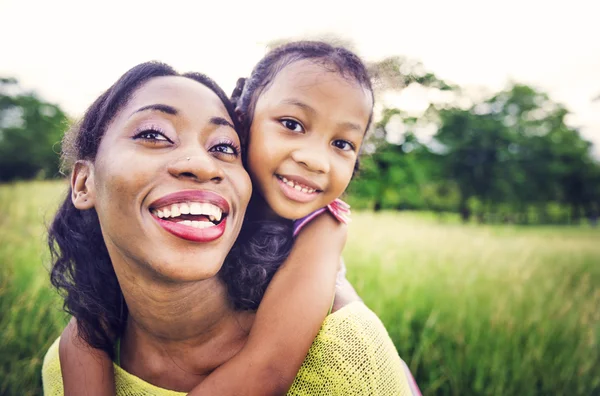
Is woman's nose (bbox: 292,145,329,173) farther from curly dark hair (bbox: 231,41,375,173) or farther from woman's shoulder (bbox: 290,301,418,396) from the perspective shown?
woman's shoulder (bbox: 290,301,418,396)

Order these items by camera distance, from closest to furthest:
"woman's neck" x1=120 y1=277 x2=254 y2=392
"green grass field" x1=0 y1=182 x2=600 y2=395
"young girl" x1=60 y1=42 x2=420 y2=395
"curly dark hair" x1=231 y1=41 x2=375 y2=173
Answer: "young girl" x1=60 y1=42 x2=420 y2=395
"woman's neck" x1=120 y1=277 x2=254 y2=392
"curly dark hair" x1=231 y1=41 x2=375 y2=173
"green grass field" x1=0 y1=182 x2=600 y2=395

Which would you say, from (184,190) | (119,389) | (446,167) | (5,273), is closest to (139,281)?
(184,190)

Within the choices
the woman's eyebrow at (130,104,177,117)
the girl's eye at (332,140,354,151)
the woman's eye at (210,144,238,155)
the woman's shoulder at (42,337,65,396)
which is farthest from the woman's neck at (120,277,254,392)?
the girl's eye at (332,140,354,151)

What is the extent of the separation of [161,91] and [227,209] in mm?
472

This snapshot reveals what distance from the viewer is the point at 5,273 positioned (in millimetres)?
3174

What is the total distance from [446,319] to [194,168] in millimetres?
3116

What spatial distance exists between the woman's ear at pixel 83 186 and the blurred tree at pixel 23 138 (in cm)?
879

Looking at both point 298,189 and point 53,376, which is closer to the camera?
point 298,189

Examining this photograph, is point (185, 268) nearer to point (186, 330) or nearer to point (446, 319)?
point (186, 330)

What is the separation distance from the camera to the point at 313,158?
1.52 metres

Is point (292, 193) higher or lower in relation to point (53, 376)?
higher

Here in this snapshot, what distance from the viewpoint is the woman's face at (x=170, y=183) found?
1.21 metres

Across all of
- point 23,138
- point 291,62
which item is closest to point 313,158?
point 291,62

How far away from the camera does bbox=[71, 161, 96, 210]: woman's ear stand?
143 centimetres
